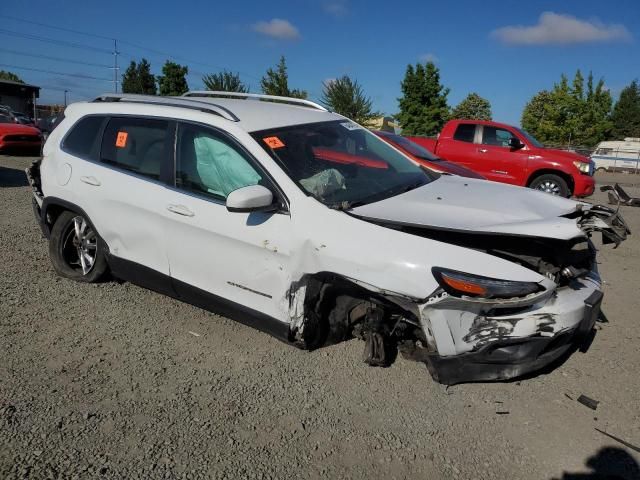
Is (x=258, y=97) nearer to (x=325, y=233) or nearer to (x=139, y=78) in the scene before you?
(x=325, y=233)

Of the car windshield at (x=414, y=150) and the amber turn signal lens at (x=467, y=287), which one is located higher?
the car windshield at (x=414, y=150)

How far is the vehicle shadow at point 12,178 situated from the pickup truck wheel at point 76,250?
696cm

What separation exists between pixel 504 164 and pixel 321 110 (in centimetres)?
814

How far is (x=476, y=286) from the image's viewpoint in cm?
279

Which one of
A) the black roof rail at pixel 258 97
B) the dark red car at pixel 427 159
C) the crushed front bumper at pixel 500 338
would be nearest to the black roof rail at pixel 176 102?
the black roof rail at pixel 258 97

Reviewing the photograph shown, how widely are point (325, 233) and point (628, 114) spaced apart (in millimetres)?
63447

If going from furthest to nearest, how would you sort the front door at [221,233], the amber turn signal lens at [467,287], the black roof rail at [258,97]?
the black roof rail at [258,97] < the front door at [221,233] < the amber turn signal lens at [467,287]

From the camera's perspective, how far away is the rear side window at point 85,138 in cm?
452

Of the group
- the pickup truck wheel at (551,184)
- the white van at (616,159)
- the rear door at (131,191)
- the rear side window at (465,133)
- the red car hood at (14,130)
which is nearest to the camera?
the rear door at (131,191)

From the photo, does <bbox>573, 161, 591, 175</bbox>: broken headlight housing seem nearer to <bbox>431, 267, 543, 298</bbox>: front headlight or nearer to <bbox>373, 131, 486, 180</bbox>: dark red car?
<bbox>373, 131, 486, 180</bbox>: dark red car

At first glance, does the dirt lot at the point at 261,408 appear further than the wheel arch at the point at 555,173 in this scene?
No

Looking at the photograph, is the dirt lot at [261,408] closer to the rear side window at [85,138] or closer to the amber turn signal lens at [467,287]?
the amber turn signal lens at [467,287]

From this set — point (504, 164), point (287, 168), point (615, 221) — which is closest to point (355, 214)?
point (287, 168)

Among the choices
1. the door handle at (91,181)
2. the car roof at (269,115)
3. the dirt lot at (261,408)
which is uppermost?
the car roof at (269,115)
